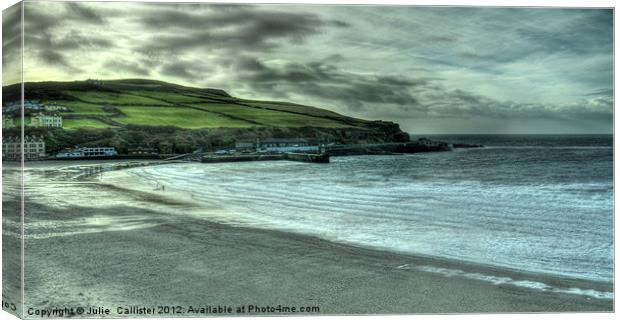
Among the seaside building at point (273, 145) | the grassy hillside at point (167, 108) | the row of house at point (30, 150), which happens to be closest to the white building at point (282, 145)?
the seaside building at point (273, 145)

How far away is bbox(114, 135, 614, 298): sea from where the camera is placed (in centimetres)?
927

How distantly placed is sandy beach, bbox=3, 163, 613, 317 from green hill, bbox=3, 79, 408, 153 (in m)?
0.70

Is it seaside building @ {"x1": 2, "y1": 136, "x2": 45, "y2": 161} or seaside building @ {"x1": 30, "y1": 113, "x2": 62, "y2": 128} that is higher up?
seaside building @ {"x1": 30, "y1": 113, "x2": 62, "y2": 128}

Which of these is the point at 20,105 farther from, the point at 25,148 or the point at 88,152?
the point at 88,152

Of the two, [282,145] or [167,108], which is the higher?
[167,108]

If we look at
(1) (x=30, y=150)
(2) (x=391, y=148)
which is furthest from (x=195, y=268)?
(2) (x=391, y=148)

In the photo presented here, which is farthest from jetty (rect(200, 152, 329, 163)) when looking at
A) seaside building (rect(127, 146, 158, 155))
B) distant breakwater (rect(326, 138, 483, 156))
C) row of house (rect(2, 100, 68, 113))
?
row of house (rect(2, 100, 68, 113))

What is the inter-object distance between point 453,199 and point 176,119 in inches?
155

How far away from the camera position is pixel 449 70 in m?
9.51

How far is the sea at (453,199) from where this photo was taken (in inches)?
365

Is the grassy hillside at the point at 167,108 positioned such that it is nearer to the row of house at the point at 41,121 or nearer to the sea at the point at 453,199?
the row of house at the point at 41,121

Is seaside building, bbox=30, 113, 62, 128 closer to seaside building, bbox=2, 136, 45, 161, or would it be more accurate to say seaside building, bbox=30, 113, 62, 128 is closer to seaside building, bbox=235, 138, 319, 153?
seaside building, bbox=2, 136, 45, 161

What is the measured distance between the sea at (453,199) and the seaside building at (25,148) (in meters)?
1.20

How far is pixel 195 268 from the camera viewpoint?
8.70 m
